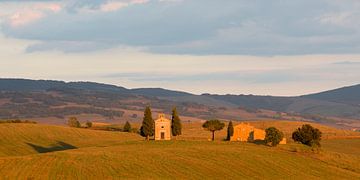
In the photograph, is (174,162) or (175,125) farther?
(175,125)

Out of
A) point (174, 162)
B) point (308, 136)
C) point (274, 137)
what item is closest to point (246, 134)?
point (308, 136)

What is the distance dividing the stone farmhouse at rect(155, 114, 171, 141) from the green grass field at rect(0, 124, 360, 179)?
11.8 m

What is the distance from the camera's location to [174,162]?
95.2 m

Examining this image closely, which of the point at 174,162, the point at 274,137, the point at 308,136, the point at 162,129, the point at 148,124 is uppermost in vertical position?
the point at 148,124

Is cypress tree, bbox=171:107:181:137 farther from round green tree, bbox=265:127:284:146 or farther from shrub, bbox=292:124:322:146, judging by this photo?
shrub, bbox=292:124:322:146

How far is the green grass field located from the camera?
84.0m

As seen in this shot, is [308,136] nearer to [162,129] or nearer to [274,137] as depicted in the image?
[274,137]

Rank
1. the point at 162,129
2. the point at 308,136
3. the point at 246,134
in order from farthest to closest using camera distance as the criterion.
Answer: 1. the point at 246,134
2. the point at 162,129
3. the point at 308,136

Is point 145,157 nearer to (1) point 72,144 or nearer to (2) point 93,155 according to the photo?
(2) point 93,155

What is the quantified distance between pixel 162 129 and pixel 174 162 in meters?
43.1

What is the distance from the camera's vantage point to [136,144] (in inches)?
4879

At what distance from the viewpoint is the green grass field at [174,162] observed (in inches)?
3307

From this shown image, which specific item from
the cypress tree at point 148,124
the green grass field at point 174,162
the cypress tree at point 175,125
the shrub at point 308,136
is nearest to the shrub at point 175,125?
the cypress tree at point 175,125

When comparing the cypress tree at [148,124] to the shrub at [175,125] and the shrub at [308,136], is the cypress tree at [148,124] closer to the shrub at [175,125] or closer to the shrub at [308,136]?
the shrub at [175,125]
